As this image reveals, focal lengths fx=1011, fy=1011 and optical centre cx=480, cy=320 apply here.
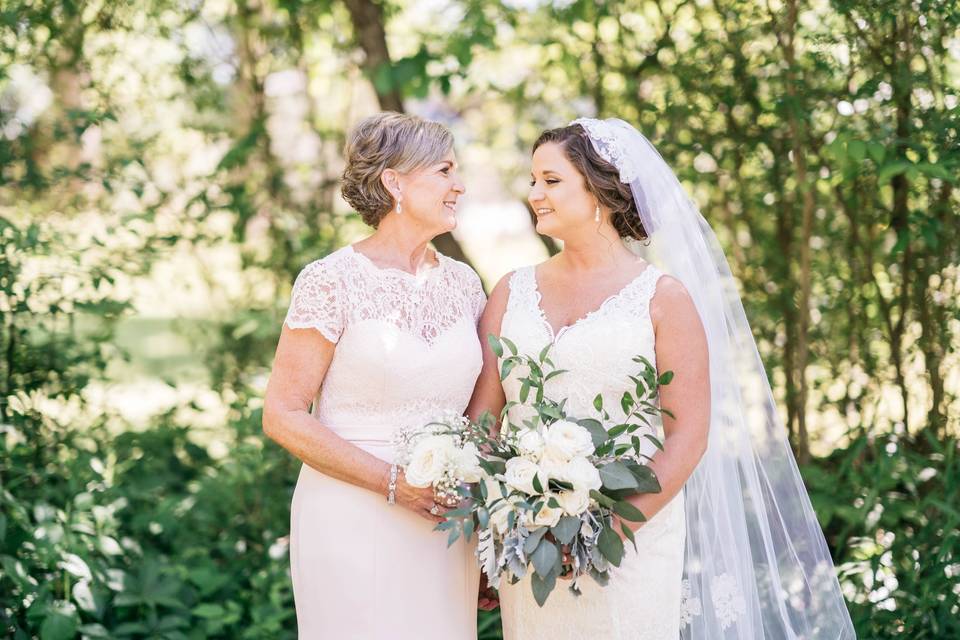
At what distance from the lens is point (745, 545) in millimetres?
2953

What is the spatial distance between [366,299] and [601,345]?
26.8 inches

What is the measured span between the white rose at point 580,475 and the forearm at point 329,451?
0.65m

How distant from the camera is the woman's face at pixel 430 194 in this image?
298cm

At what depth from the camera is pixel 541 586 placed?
241cm

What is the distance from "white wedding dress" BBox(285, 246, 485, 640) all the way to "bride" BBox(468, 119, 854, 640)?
0.21 meters

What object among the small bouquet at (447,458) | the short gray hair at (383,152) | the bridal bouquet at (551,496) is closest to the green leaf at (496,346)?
the bridal bouquet at (551,496)

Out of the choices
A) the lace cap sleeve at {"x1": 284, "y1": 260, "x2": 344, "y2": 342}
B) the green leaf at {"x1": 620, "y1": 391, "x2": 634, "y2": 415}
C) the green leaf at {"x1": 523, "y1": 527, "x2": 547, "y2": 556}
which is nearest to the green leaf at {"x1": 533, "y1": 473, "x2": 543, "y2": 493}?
the green leaf at {"x1": 523, "y1": 527, "x2": 547, "y2": 556}

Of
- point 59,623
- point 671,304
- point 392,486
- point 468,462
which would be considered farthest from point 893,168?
point 59,623

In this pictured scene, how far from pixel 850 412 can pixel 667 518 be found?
6.85 ft

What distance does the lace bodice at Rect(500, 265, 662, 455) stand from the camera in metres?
2.82

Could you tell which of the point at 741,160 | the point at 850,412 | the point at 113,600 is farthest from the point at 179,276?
the point at 850,412

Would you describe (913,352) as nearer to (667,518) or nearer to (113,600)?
(667,518)

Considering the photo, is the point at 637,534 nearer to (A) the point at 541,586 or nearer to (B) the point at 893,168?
(A) the point at 541,586

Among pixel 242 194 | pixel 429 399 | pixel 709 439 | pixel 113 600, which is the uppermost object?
pixel 242 194
